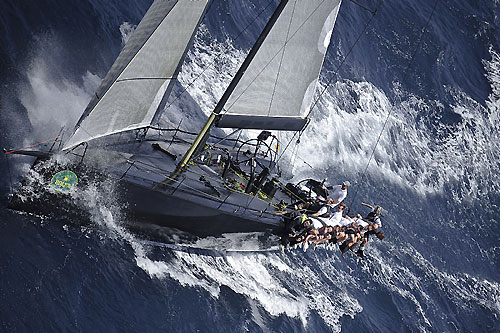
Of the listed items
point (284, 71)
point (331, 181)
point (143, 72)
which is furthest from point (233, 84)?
point (331, 181)

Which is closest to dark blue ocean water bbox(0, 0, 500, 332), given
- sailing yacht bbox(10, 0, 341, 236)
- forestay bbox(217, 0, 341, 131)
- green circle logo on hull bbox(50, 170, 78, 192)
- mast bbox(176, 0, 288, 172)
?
green circle logo on hull bbox(50, 170, 78, 192)

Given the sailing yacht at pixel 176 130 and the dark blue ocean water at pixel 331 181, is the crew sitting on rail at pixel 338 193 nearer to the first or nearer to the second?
the sailing yacht at pixel 176 130

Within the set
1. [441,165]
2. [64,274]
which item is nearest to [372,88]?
[441,165]

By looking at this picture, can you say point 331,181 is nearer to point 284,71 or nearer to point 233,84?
point 284,71

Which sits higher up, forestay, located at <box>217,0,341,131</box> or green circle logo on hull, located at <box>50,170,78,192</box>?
forestay, located at <box>217,0,341,131</box>

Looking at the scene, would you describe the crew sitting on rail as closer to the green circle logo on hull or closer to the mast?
the mast

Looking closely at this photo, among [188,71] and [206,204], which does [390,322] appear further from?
[188,71]
